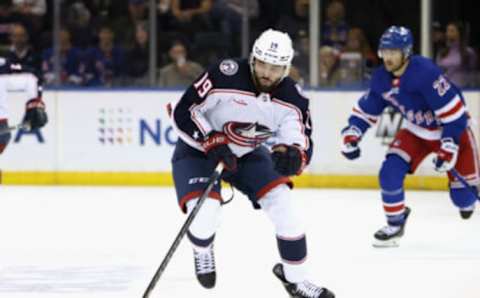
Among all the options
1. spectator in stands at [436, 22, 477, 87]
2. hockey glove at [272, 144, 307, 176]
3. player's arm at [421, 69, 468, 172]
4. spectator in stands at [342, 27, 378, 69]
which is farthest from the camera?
spectator in stands at [342, 27, 378, 69]

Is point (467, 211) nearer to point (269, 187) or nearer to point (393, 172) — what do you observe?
point (393, 172)

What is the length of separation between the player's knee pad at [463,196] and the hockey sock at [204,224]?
106 inches

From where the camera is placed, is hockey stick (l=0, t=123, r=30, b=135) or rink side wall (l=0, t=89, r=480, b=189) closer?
hockey stick (l=0, t=123, r=30, b=135)

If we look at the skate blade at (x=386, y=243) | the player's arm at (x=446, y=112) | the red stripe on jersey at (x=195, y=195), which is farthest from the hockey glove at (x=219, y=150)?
the skate blade at (x=386, y=243)

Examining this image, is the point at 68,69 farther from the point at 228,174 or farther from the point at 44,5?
the point at 228,174

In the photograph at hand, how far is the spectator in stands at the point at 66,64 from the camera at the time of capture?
423 inches

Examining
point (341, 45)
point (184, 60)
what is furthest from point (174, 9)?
point (341, 45)

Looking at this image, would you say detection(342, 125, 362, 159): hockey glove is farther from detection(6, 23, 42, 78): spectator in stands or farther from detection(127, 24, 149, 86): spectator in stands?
detection(6, 23, 42, 78): spectator in stands

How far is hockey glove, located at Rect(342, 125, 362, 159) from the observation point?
732 centimetres

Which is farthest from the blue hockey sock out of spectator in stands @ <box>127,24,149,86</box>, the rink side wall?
spectator in stands @ <box>127,24,149,86</box>

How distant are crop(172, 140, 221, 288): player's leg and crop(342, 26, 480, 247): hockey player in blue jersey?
1.91 m

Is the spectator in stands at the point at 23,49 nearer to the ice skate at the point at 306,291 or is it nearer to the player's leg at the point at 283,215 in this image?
the player's leg at the point at 283,215

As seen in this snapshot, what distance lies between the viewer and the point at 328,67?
1048cm

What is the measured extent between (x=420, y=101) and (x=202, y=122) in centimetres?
222
